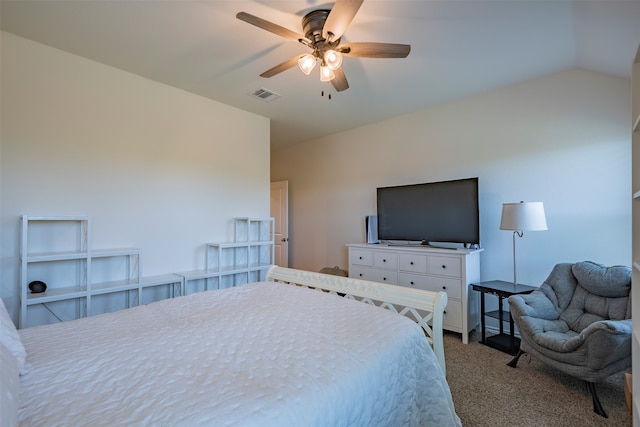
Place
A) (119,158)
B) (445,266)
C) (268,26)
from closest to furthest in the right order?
(268,26) < (119,158) < (445,266)

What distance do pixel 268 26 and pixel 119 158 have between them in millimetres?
2031

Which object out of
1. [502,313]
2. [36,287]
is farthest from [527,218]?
[36,287]

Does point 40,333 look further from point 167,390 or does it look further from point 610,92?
point 610,92

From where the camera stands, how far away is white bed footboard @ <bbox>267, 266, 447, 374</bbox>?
5.14ft

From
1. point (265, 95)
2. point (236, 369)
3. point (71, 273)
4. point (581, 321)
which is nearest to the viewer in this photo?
point (236, 369)

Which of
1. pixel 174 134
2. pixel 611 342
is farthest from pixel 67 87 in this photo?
pixel 611 342

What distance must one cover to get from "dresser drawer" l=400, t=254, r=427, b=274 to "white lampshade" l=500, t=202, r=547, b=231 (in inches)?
35.8

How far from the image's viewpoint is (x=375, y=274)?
367cm

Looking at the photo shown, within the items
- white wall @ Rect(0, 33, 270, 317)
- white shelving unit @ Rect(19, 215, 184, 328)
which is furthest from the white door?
white shelving unit @ Rect(19, 215, 184, 328)

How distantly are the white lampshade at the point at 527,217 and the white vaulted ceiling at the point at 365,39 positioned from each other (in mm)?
1270

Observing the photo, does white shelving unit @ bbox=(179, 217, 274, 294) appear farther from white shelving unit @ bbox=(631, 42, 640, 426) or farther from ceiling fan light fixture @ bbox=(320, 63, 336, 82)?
white shelving unit @ bbox=(631, 42, 640, 426)

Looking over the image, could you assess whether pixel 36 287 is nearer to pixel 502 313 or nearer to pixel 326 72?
pixel 326 72

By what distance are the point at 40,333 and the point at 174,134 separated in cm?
234

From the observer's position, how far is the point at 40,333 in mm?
1373
